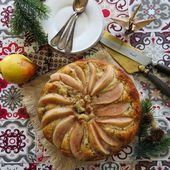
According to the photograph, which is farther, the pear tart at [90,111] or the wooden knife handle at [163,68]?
the wooden knife handle at [163,68]

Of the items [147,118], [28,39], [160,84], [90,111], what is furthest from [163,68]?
[28,39]

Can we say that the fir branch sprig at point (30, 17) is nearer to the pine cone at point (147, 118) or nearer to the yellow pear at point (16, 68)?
the yellow pear at point (16, 68)

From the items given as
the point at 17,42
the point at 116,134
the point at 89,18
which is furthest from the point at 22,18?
the point at 116,134

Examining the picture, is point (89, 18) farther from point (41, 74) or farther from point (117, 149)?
point (117, 149)

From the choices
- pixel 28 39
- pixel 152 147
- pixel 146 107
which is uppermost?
pixel 28 39

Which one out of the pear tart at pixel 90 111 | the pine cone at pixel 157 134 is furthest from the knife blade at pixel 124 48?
the pine cone at pixel 157 134

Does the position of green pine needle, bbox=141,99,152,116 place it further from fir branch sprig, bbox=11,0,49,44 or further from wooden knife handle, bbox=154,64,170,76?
fir branch sprig, bbox=11,0,49,44

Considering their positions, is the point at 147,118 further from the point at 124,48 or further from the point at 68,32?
the point at 68,32
